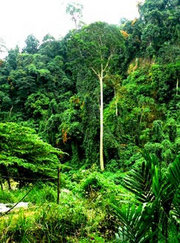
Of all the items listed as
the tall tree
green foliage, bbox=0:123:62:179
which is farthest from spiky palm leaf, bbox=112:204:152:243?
the tall tree

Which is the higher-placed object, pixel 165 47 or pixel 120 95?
pixel 165 47

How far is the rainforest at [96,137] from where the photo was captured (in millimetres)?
1701

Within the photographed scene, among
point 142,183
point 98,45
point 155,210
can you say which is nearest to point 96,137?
point 98,45

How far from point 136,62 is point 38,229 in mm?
21795

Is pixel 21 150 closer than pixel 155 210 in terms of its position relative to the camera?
No

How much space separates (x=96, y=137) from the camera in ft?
46.6

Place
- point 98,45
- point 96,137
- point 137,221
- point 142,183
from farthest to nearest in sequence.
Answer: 1. point 96,137
2. point 98,45
3. point 142,183
4. point 137,221

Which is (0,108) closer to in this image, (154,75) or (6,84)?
(6,84)

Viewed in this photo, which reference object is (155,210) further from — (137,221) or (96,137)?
(96,137)

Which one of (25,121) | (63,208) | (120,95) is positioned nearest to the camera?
(63,208)

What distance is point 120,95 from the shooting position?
1627 cm

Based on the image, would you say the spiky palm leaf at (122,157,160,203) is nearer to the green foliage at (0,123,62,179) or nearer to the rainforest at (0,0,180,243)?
the rainforest at (0,0,180,243)

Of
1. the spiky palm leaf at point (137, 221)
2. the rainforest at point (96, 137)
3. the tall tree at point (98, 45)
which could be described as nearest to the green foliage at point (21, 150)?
the rainforest at point (96, 137)

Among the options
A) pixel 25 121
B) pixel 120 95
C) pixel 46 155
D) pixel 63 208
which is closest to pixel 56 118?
pixel 120 95
